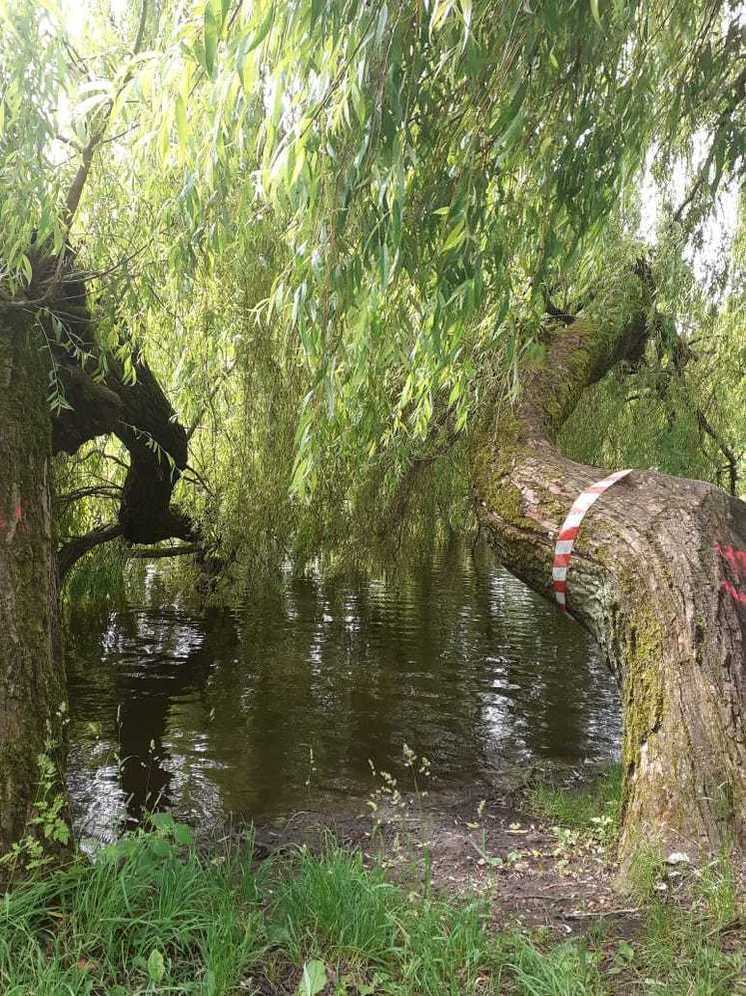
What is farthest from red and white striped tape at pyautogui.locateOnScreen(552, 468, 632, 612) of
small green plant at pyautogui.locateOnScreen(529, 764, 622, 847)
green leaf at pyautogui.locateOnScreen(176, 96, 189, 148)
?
green leaf at pyautogui.locateOnScreen(176, 96, 189, 148)

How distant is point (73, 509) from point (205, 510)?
1.13 metres

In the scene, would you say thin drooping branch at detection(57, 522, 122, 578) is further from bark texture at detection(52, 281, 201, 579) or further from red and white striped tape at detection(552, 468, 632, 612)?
red and white striped tape at detection(552, 468, 632, 612)

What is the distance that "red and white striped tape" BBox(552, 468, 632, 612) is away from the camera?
3.39 meters

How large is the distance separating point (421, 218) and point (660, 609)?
5.57 feet

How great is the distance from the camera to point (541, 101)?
8.76ft

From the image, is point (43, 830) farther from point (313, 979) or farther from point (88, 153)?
point (88, 153)

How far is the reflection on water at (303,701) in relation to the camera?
491 cm

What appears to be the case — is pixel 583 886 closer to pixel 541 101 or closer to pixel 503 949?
pixel 503 949

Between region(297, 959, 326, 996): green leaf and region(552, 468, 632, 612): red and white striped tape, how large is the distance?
1883 mm

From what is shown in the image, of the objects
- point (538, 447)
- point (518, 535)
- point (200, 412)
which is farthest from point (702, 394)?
point (200, 412)

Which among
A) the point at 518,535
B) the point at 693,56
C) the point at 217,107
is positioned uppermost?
the point at 693,56

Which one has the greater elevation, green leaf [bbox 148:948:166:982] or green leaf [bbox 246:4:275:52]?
green leaf [bbox 246:4:275:52]

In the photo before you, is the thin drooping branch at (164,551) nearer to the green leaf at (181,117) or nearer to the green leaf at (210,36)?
the green leaf at (181,117)

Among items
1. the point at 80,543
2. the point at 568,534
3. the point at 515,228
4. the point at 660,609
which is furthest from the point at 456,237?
the point at 80,543
